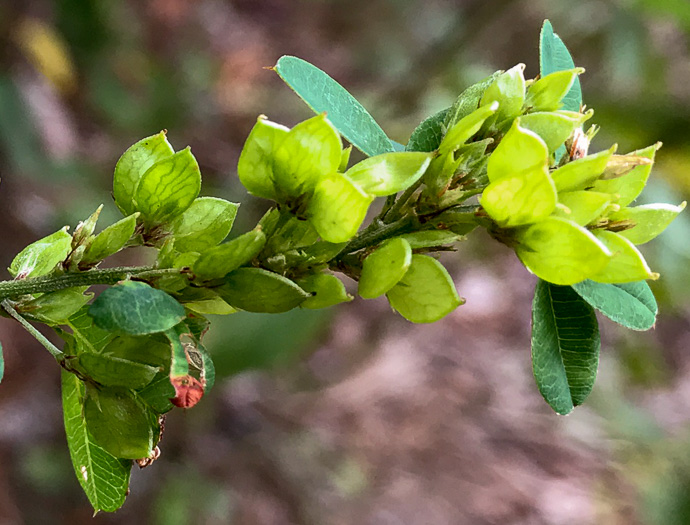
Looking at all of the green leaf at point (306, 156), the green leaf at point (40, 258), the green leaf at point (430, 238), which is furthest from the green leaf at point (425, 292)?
the green leaf at point (40, 258)

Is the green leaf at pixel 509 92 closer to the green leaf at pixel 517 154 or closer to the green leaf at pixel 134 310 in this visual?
the green leaf at pixel 517 154

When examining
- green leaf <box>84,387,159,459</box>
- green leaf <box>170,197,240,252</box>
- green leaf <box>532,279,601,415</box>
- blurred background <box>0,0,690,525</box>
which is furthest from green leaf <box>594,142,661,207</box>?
blurred background <box>0,0,690,525</box>

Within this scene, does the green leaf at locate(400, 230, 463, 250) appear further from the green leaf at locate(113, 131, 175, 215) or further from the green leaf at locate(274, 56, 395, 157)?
the green leaf at locate(113, 131, 175, 215)

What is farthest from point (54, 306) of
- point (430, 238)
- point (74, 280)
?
point (430, 238)

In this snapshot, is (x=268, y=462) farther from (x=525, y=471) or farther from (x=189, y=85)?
(x=189, y=85)

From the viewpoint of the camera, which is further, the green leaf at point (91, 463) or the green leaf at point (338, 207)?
the green leaf at point (91, 463)

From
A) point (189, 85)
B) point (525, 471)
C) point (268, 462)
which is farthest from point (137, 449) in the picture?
point (525, 471)
